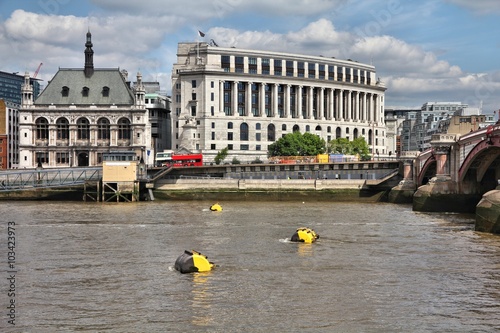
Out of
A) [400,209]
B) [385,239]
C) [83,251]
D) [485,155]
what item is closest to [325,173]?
[400,209]

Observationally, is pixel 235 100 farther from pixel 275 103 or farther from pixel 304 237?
pixel 304 237

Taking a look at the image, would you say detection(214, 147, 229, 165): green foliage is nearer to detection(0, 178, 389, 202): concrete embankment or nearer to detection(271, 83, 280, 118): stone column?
detection(271, 83, 280, 118): stone column

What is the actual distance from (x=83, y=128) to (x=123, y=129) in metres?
7.68

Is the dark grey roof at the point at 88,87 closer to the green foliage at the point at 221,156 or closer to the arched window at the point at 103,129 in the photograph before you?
the arched window at the point at 103,129

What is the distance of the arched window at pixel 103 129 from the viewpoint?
148625 mm

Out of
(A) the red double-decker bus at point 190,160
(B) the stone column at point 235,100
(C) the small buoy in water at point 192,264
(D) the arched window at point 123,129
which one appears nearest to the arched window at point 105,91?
(D) the arched window at point 123,129

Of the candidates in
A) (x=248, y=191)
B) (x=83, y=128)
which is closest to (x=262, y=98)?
(x=83, y=128)

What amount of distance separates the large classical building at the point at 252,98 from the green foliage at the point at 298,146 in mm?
11353

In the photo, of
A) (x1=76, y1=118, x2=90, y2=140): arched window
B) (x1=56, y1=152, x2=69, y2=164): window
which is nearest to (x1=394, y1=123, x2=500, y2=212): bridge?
(x1=76, y1=118, x2=90, y2=140): arched window

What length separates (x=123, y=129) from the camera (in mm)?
149250

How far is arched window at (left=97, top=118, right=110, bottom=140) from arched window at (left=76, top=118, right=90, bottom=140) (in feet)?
6.85

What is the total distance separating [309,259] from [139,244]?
12.4 meters

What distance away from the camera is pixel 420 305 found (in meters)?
29.7

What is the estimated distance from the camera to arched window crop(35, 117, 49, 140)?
14762cm
